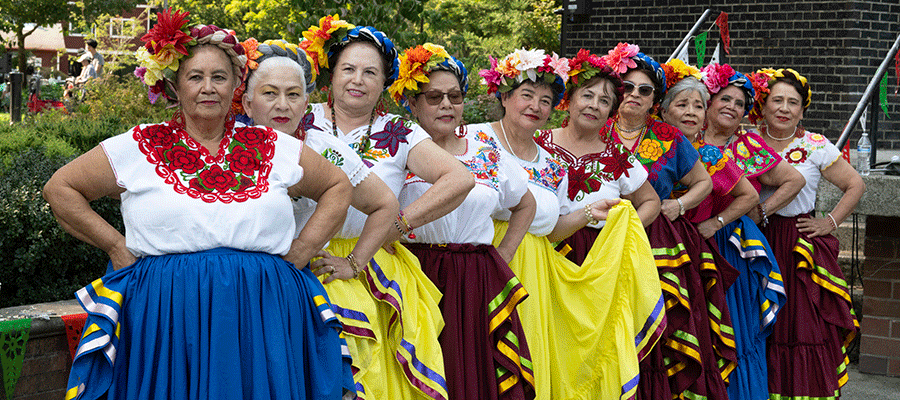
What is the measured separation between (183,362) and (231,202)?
0.50 metres

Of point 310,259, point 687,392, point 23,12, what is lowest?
point 687,392

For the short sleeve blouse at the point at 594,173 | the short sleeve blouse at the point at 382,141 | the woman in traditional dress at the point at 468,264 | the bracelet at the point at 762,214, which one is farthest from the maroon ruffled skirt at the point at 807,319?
the short sleeve blouse at the point at 382,141

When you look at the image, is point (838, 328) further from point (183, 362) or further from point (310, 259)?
point (183, 362)

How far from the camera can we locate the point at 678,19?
1174cm

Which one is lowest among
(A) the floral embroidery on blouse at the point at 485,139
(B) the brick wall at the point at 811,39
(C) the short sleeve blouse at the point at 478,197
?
(C) the short sleeve blouse at the point at 478,197

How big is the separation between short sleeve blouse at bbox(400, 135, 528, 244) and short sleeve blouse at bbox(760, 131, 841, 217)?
253cm

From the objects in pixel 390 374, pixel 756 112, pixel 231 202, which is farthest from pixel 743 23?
pixel 231 202

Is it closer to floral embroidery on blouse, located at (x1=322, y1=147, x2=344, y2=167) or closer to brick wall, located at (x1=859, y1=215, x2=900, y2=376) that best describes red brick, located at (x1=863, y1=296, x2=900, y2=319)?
brick wall, located at (x1=859, y1=215, x2=900, y2=376)

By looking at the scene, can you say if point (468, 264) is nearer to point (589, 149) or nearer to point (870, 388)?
point (589, 149)

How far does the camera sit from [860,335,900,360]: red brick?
6.77m

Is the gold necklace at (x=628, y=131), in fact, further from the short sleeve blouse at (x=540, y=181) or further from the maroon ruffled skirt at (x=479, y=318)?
the maroon ruffled skirt at (x=479, y=318)

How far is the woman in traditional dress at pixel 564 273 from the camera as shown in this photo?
4227mm

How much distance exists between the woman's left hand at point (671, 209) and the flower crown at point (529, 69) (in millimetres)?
1111

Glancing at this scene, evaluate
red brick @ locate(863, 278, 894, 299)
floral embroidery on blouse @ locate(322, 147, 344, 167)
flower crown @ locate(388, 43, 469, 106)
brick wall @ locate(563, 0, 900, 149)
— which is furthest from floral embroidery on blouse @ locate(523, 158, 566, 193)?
brick wall @ locate(563, 0, 900, 149)
